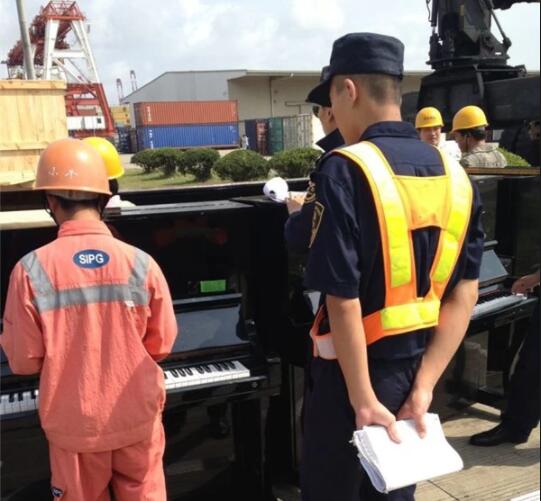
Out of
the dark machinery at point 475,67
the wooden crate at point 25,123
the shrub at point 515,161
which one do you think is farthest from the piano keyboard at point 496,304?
the dark machinery at point 475,67

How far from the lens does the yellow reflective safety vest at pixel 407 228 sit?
5.26 feet

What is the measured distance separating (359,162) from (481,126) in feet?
13.5

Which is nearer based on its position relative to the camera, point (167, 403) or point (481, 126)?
point (167, 403)

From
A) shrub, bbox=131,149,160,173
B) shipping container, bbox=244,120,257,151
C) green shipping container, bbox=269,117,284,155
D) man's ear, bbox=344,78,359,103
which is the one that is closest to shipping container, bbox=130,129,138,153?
shipping container, bbox=244,120,257,151

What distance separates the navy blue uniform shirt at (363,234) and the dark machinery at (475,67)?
6.78 metres

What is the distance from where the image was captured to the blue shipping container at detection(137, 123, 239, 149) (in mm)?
42906

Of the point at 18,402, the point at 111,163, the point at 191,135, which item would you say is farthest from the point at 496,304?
the point at 191,135

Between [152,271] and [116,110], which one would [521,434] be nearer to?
[152,271]

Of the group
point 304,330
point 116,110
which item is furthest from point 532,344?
point 116,110

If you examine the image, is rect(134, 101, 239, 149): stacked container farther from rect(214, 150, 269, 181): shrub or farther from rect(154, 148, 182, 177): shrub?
rect(214, 150, 269, 181): shrub

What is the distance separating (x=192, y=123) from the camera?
44.3 metres

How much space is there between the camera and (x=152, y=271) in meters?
1.93

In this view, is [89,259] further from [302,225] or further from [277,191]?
[277,191]

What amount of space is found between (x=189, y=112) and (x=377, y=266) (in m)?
44.6
